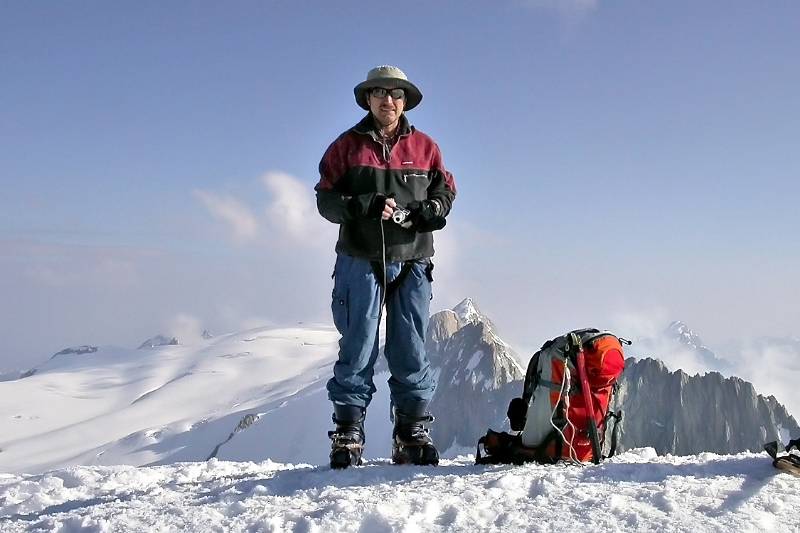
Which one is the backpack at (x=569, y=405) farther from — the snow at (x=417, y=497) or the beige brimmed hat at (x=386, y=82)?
the beige brimmed hat at (x=386, y=82)

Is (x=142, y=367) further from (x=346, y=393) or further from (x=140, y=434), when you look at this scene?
(x=346, y=393)

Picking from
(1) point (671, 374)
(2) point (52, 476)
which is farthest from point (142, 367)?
(2) point (52, 476)

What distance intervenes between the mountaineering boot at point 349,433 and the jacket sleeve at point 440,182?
2074 millimetres

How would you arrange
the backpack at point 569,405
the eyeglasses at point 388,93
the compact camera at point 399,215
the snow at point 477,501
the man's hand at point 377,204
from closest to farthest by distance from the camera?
1. the snow at point 477,501
2. the backpack at point 569,405
3. the man's hand at point 377,204
4. the compact camera at point 399,215
5. the eyeglasses at point 388,93

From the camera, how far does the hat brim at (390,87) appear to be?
5.53 meters

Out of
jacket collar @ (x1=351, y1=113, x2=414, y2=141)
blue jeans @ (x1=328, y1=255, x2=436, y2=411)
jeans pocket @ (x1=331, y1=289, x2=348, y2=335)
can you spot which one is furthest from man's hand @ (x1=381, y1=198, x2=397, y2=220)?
jeans pocket @ (x1=331, y1=289, x2=348, y2=335)

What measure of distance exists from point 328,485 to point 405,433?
1215 mm

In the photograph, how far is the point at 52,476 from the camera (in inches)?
260

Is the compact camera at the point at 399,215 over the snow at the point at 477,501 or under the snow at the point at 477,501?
over

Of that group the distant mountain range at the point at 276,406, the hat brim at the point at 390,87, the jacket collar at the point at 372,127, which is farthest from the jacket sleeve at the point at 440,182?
the distant mountain range at the point at 276,406

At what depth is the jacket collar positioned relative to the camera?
222 inches

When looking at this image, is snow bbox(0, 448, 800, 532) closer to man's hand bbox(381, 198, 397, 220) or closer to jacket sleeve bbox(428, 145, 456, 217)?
man's hand bbox(381, 198, 397, 220)

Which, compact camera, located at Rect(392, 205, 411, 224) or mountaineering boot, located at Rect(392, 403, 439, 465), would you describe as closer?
compact camera, located at Rect(392, 205, 411, 224)

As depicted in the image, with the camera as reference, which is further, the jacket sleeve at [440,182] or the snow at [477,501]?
the jacket sleeve at [440,182]
